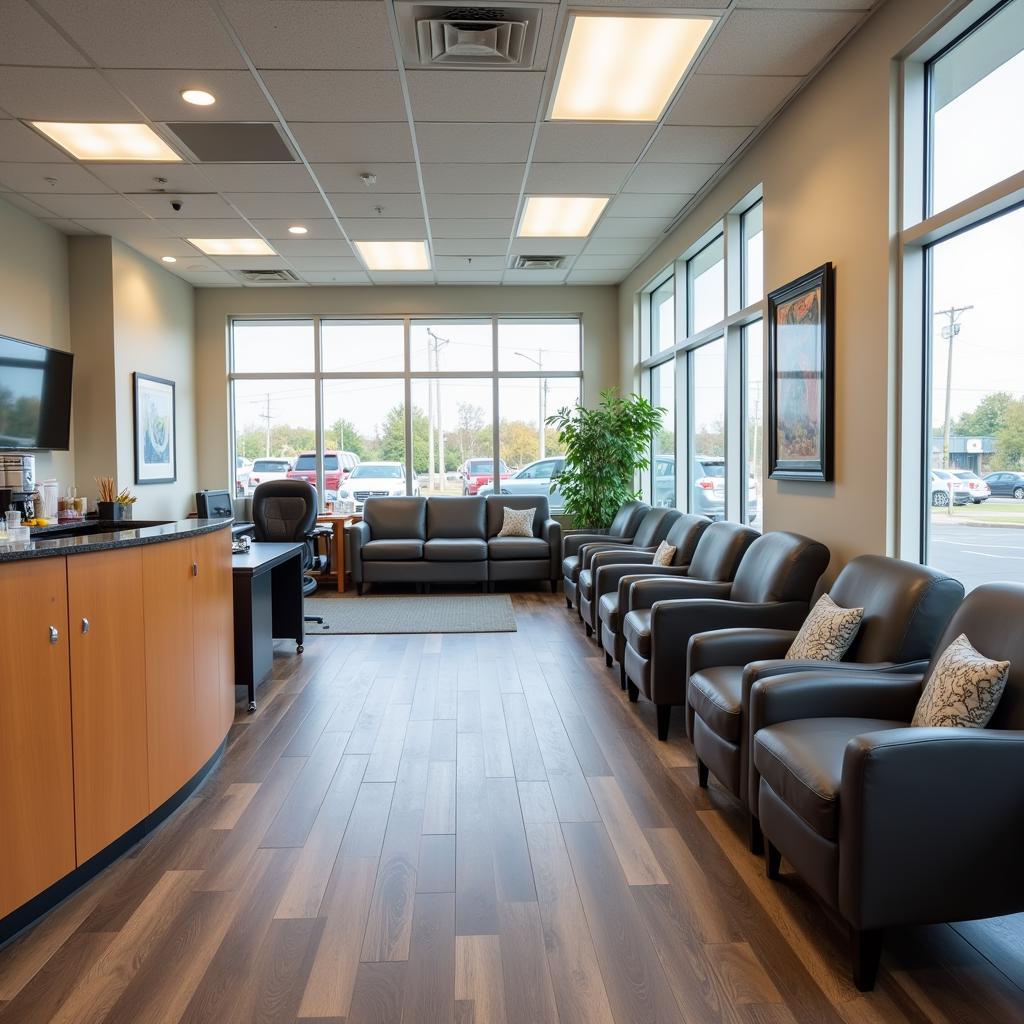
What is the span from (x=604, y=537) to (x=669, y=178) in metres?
2.72

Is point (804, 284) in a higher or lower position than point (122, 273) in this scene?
lower

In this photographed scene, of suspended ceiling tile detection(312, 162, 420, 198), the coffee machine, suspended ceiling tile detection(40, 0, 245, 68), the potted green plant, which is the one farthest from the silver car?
suspended ceiling tile detection(40, 0, 245, 68)

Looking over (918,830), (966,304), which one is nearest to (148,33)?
(966,304)

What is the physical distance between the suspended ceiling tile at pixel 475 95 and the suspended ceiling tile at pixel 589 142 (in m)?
0.26

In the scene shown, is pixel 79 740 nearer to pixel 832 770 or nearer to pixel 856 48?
pixel 832 770

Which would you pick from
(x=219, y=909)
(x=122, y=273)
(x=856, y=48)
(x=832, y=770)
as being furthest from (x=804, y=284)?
(x=122, y=273)

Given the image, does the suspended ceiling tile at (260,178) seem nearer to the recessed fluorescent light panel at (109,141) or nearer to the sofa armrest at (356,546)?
the recessed fluorescent light panel at (109,141)

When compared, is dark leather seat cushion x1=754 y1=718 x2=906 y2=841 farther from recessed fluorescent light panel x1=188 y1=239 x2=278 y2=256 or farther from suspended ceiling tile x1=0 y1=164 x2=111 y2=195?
recessed fluorescent light panel x1=188 y1=239 x2=278 y2=256

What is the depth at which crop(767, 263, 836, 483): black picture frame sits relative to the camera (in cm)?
365

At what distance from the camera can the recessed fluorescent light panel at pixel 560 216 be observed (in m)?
5.54

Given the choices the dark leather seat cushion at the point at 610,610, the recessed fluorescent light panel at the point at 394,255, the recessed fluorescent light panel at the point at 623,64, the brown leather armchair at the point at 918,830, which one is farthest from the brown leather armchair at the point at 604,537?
the brown leather armchair at the point at 918,830

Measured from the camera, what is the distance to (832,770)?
76.0 inches

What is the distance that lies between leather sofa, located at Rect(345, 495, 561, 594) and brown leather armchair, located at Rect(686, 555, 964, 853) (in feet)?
14.8

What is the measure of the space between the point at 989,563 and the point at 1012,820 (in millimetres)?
1340
